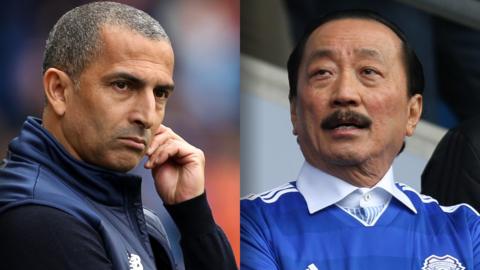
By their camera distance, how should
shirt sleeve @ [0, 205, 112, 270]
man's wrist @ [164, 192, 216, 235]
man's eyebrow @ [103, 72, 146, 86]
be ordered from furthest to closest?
man's wrist @ [164, 192, 216, 235]
man's eyebrow @ [103, 72, 146, 86]
shirt sleeve @ [0, 205, 112, 270]

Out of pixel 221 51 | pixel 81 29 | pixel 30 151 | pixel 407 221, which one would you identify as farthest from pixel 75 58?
pixel 407 221

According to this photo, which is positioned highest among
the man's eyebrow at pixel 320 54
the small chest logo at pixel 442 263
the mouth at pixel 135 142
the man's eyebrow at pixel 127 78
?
the man's eyebrow at pixel 320 54

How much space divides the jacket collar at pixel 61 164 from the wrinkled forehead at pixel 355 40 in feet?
4.07

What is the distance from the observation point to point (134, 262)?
180 cm

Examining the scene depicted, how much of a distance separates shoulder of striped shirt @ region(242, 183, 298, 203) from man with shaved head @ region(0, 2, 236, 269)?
0.90 metres

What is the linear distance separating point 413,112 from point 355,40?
12.1 inches

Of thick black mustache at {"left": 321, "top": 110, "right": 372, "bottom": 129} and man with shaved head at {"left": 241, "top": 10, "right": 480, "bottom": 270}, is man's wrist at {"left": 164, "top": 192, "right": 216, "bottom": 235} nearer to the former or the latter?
man with shaved head at {"left": 241, "top": 10, "right": 480, "bottom": 270}

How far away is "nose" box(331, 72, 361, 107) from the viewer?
113 inches

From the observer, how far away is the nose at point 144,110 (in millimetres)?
1905

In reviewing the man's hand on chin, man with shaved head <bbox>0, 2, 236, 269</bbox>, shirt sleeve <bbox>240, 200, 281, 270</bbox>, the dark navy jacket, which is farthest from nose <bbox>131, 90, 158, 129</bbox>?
shirt sleeve <bbox>240, 200, 281, 270</bbox>

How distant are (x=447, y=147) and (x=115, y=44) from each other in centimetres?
159

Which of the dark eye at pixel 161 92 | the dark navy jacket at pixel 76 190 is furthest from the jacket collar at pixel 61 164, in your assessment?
the dark eye at pixel 161 92

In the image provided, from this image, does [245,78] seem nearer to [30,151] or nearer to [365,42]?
[365,42]

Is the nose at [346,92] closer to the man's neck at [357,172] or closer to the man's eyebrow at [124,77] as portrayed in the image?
the man's neck at [357,172]
